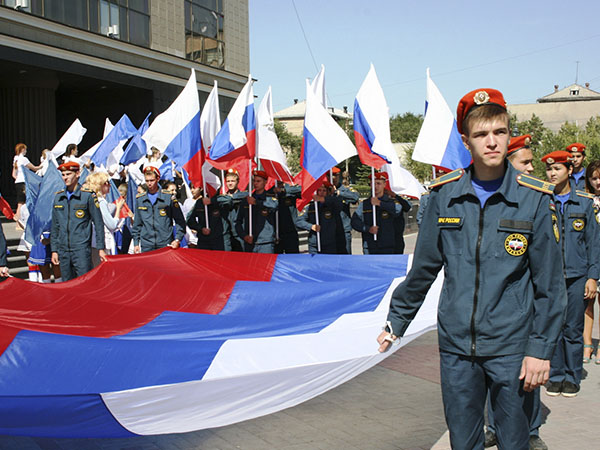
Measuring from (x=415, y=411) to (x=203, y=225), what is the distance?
5.85 meters

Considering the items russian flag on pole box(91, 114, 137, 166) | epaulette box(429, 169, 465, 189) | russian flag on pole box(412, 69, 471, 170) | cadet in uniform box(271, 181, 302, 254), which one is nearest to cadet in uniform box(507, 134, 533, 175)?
Answer: epaulette box(429, 169, 465, 189)

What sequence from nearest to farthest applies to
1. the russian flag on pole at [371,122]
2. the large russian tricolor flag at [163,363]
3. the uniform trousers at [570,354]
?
the large russian tricolor flag at [163,363] → the uniform trousers at [570,354] → the russian flag on pole at [371,122]

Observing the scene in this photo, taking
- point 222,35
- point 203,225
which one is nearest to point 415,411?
point 203,225

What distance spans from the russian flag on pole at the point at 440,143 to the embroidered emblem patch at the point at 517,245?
19.8ft

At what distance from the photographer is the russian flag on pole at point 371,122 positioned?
9.03 metres

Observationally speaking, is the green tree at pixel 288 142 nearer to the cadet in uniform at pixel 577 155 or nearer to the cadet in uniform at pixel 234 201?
the cadet in uniform at pixel 234 201

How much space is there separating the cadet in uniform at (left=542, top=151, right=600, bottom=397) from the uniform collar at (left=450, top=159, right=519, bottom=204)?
2.80 m

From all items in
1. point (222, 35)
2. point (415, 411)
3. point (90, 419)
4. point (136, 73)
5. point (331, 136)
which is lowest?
point (415, 411)

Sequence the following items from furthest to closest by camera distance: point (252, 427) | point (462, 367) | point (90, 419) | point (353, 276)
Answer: point (353, 276)
point (252, 427)
point (90, 419)
point (462, 367)

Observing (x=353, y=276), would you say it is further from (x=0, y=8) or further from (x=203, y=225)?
(x=0, y=8)

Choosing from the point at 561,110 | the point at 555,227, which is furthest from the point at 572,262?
the point at 561,110

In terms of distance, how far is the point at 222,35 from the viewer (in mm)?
28953

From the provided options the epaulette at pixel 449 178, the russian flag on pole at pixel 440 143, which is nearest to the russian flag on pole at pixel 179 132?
the russian flag on pole at pixel 440 143

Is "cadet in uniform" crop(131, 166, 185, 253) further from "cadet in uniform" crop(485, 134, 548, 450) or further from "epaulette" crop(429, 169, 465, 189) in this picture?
"epaulette" crop(429, 169, 465, 189)
